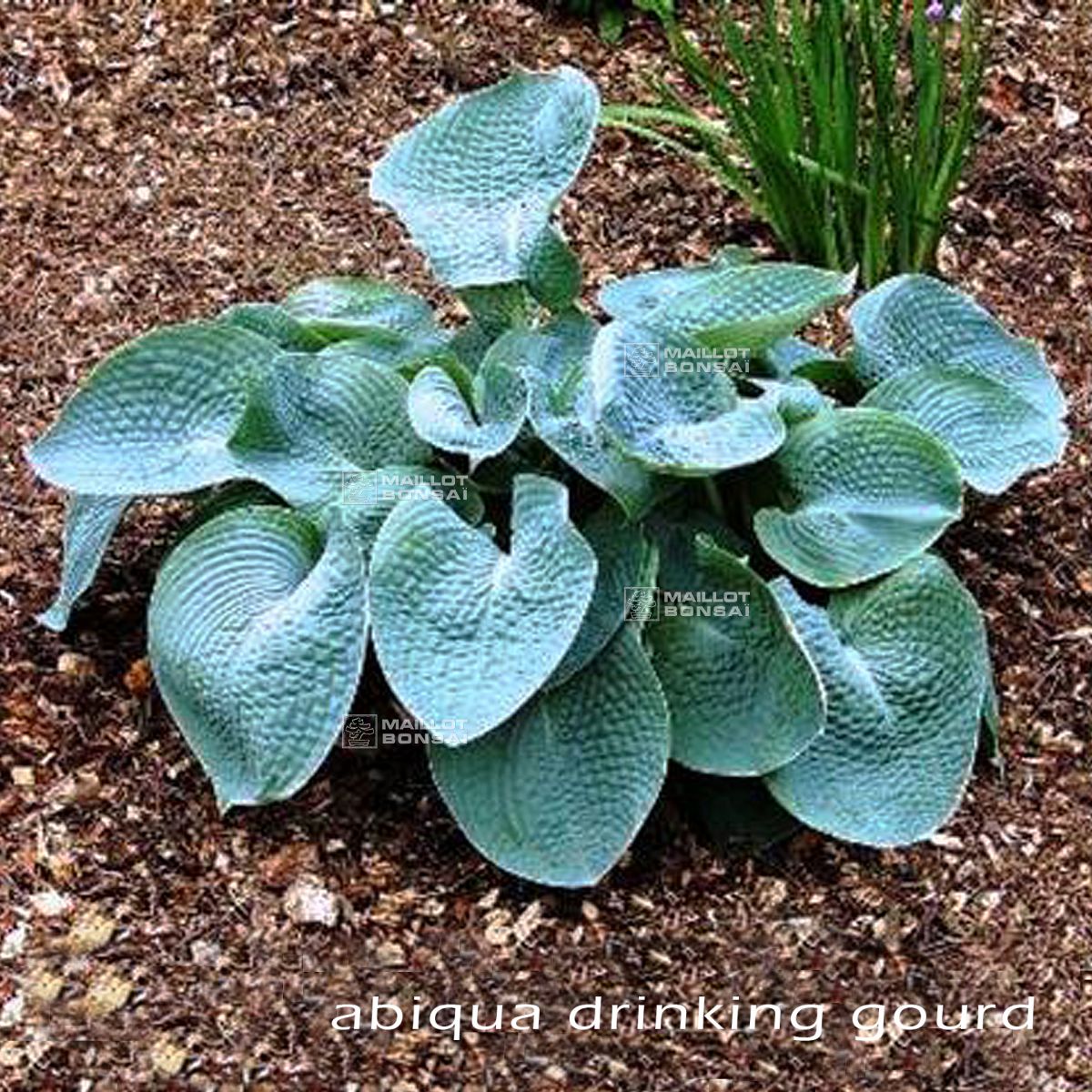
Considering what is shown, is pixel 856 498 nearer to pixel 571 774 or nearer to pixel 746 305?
pixel 746 305

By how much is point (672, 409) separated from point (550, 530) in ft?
0.49

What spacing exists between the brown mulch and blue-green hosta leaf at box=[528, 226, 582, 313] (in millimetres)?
418

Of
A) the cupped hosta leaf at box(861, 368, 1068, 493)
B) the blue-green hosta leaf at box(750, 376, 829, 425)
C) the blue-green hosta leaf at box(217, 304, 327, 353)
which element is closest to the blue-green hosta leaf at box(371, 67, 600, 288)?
the blue-green hosta leaf at box(217, 304, 327, 353)

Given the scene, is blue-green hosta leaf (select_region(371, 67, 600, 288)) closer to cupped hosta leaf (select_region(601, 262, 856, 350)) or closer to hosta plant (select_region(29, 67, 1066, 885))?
hosta plant (select_region(29, 67, 1066, 885))

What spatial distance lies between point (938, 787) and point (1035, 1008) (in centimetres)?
19

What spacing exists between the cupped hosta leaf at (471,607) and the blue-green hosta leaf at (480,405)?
0.17ft

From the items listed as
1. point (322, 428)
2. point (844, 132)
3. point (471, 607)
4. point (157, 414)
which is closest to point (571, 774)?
point (471, 607)

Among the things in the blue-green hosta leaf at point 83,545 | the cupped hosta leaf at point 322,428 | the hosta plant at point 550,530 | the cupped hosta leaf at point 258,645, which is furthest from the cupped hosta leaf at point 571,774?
the blue-green hosta leaf at point 83,545

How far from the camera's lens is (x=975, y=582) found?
2.27 metres

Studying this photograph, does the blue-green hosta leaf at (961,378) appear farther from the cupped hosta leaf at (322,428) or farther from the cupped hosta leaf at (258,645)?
the cupped hosta leaf at (258,645)

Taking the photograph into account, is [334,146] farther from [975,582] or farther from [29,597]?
[975,582]

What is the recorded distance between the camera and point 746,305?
213cm

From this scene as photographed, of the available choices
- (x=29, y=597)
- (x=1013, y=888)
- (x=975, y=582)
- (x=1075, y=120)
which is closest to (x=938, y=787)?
(x=1013, y=888)

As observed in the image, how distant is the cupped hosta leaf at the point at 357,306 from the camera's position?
2242 millimetres
